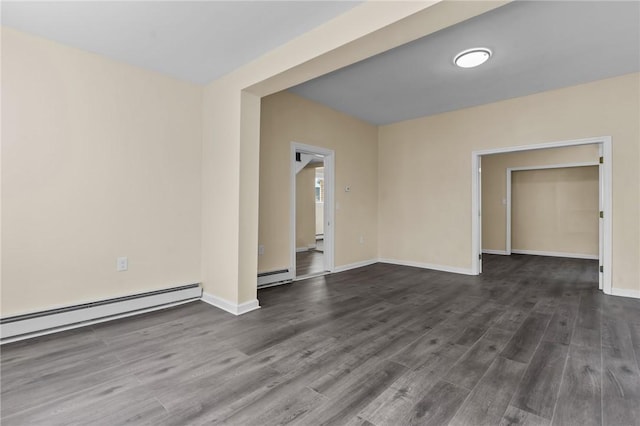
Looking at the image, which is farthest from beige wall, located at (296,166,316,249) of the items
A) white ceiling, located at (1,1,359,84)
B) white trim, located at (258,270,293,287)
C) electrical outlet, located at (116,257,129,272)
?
white ceiling, located at (1,1,359,84)

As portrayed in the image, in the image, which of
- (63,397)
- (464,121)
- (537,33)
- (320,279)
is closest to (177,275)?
(63,397)

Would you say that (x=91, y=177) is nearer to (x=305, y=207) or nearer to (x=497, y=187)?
(x=305, y=207)

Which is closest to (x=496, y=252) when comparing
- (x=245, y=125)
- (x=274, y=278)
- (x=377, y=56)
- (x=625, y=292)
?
(x=625, y=292)

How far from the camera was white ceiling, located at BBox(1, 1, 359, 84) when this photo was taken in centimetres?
219

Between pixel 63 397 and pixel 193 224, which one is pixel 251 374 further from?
pixel 193 224

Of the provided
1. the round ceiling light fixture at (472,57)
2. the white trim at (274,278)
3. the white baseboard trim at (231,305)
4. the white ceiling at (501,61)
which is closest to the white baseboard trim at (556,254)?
the white ceiling at (501,61)

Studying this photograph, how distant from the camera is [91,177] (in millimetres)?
2857

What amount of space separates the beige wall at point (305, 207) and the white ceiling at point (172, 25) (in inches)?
210

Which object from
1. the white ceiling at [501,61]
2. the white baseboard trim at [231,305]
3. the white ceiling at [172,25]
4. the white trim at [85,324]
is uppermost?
the white ceiling at [501,61]

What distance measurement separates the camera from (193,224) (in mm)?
3576

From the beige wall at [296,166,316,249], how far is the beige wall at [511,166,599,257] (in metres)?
5.19

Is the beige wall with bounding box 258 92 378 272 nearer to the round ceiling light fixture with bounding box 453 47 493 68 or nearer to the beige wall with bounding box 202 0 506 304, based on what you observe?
the beige wall with bounding box 202 0 506 304

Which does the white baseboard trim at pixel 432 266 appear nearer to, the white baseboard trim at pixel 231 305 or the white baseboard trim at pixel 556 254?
the white baseboard trim at pixel 231 305

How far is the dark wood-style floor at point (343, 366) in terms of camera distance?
1.62 metres
